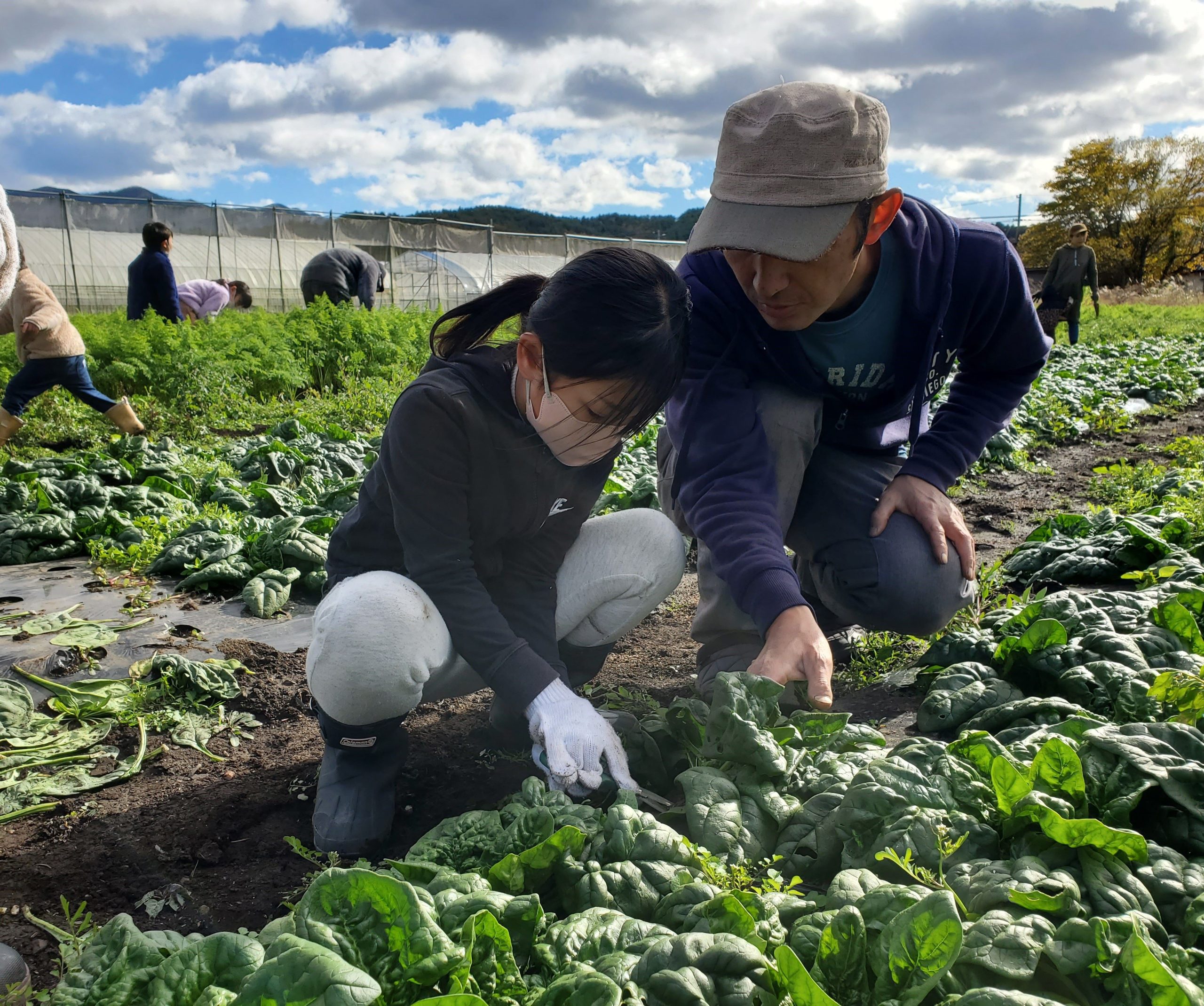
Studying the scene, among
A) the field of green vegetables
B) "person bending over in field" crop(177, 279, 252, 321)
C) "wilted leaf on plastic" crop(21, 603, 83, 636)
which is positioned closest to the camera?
the field of green vegetables

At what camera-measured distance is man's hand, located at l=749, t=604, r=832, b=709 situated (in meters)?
1.91

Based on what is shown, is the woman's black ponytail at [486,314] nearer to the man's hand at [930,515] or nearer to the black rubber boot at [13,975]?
the man's hand at [930,515]

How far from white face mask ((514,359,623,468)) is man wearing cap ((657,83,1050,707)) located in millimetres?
394

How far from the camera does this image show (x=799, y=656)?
1.95 m

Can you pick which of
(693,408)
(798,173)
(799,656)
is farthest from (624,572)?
(798,173)

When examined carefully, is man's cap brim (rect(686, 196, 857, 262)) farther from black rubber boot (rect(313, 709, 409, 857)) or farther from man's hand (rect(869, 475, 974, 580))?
black rubber boot (rect(313, 709, 409, 857))

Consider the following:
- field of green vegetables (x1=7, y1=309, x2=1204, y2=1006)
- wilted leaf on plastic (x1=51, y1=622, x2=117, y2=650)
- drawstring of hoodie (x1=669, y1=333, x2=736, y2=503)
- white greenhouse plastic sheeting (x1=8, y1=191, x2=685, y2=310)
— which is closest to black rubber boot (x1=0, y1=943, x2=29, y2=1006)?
field of green vegetables (x1=7, y1=309, x2=1204, y2=1006)

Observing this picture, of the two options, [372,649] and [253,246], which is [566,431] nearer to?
[372,649]

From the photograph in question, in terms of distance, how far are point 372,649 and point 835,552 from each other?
140 centimetres

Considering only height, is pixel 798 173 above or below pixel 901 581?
above

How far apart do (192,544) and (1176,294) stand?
37297 mm

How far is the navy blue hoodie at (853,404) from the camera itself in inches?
88.4

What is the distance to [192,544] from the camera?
3.67 metres

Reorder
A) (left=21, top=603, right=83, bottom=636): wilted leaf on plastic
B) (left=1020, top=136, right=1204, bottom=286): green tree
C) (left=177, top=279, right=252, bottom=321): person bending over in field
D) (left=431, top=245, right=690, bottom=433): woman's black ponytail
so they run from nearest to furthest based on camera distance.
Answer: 1. (left=431, top=245, right=690, bottom=433): woman's black ponytail
2. (left=21, top=603, right=83, bottom=636): wilted leaf on plastic
3. (left=177, top=279, right=252, bottom=321): person bending over in field
4. (left=1020, top=136, right=1204, bottom=286): green tree
